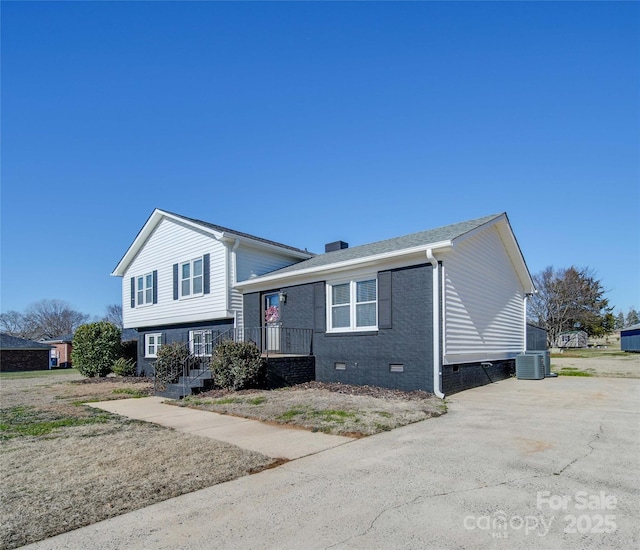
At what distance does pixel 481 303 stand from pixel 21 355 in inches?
1572

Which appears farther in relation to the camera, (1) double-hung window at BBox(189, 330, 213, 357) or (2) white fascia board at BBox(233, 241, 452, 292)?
(1) double-hung window at BBox(189, 330, 213, 357)

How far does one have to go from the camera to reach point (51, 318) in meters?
67.3

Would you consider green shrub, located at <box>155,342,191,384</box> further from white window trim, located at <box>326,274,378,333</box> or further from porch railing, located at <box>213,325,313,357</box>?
white window trim, located at <box>326,274,378,333</box>

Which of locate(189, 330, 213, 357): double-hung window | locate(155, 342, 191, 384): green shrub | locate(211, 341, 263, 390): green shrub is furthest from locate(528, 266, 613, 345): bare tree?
locate(155, 342, 191, 384): green shrub

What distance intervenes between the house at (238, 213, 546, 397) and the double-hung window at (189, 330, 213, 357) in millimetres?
2216

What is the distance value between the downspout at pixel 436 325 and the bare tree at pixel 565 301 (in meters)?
36.8

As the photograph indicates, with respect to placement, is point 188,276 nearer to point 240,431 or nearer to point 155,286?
point 155,286

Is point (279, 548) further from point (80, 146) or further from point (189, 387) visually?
point (80, 146)

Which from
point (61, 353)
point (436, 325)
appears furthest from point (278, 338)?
point (61, 353)

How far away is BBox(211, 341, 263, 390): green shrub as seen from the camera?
38.6ft

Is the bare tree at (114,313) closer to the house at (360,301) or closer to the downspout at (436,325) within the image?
the house at (360,301)

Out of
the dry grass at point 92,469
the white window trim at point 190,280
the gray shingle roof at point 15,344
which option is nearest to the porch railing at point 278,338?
the white window trim at point 190,280

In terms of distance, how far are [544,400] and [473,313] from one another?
326cm

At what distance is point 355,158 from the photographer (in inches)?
627
